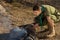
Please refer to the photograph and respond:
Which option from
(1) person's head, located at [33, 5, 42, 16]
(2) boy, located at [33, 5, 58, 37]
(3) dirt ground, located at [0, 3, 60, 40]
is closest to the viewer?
(1) person's head, located at [33, 5, 42, 16]

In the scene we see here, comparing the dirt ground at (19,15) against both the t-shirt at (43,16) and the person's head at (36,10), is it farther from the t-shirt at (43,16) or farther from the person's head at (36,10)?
the person's head at (36,10)

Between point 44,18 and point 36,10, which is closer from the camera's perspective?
point 36,10

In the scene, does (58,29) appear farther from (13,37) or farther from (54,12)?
(13,37)

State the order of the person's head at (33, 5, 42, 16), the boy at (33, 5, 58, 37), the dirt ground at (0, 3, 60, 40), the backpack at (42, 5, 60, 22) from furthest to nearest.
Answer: the dirt ground at (0, 3, 60, 40), the backpack at (42, 5, 60, 22), the boy at (33, 5, 58, 37), the person's head at (33, 5, 42, 16)

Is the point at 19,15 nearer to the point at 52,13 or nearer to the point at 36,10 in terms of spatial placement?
the point at 52,13

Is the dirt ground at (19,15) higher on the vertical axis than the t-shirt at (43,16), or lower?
lower

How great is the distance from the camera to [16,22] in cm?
603

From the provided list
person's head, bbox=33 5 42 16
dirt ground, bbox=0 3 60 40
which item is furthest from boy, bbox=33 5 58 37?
dirt ground, bbox=0 3 60 40

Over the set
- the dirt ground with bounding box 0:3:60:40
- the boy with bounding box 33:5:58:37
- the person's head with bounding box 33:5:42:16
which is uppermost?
the person's head with bounding box 33:5:42:16

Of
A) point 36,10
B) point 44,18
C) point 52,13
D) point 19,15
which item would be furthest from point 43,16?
point 19,15

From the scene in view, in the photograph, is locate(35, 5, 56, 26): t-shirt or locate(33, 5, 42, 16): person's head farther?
locate(35, 5, 56, 26): t-shirt

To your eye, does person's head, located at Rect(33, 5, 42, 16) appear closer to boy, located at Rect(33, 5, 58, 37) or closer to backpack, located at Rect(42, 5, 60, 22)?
boy, located at Rect(33, 5, 58, 37)

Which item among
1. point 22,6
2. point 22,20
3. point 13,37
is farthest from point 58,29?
point 22,6

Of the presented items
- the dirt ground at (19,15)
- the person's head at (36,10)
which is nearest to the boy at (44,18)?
the person's head at (36,10)
